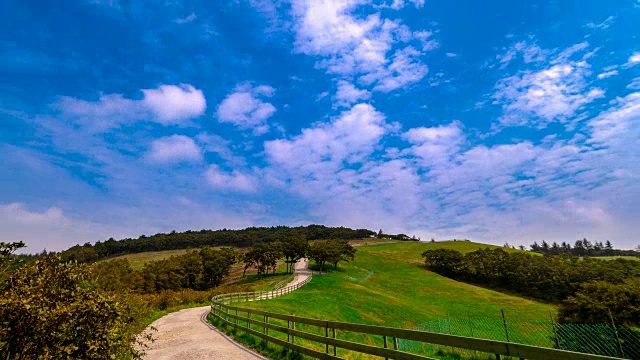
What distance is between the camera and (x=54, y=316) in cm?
527

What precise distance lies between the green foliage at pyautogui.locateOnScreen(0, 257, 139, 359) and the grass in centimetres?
689

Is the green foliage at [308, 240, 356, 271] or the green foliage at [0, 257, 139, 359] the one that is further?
the green foliage at [308, 240, 356, 271]

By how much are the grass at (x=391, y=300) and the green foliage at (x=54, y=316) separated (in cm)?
689

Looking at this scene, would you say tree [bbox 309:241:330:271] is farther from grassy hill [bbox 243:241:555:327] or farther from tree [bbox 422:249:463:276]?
tree [bbox 422:249:463:276]

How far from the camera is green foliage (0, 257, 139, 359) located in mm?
5027

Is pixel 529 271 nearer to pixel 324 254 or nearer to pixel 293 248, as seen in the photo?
pixel 324 254

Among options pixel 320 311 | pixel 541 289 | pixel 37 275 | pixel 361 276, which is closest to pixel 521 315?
pixel 541 289

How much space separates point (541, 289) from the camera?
8112 centimetres

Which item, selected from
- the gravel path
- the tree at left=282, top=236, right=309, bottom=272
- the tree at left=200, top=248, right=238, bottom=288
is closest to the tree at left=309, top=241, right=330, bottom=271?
the tree at left=282, top=236, right=309, bottom=272

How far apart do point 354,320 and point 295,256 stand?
194ft

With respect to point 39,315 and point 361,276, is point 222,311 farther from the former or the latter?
point 361,276

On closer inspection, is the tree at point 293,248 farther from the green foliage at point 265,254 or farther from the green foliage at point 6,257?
the green foliage at point 6,257

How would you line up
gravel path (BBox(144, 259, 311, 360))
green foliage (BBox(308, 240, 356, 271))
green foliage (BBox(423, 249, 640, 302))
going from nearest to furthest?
1. gravel path (BBox(144, 259, 311, 360))
2. green foliage (BBox(423, 249, 640, 302))
3. green foliage (BBox(308, 240, 356, 271))

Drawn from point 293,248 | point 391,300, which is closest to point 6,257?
point 391,300
